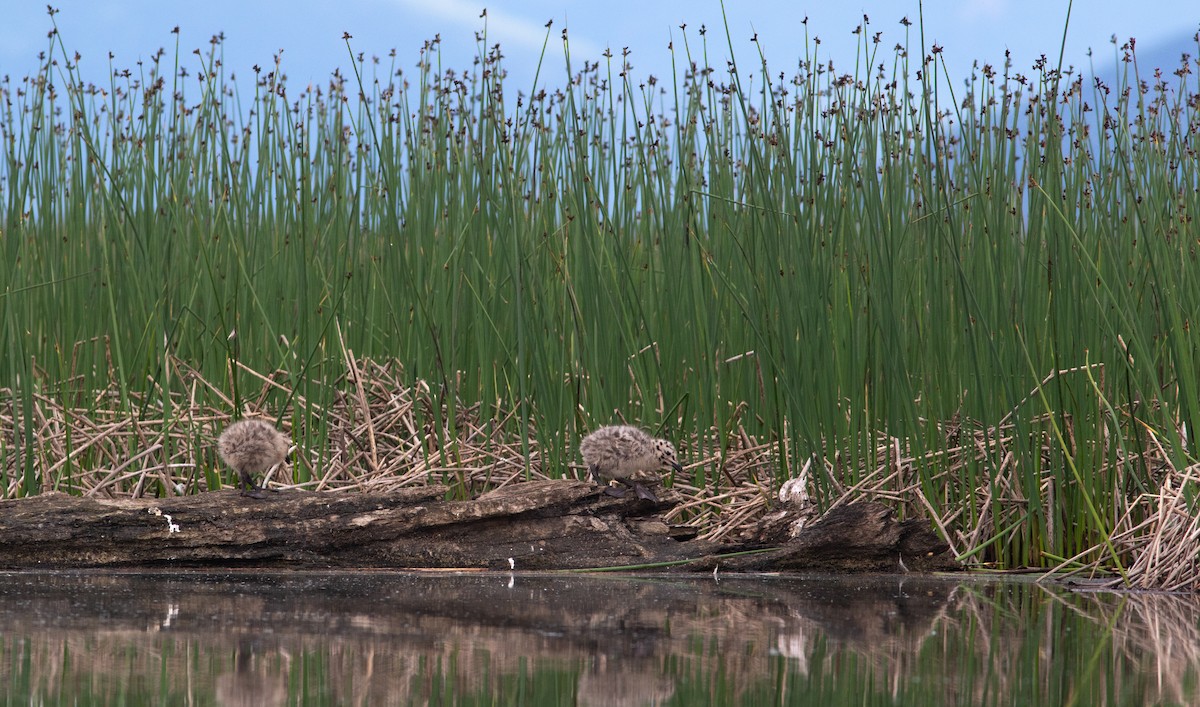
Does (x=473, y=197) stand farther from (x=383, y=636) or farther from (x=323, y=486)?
(x=383, y=636)

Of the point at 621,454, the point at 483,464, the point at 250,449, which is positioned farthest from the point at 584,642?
the point at 483,464

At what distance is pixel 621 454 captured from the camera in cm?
373

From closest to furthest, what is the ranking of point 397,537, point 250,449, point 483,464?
1. point 397,537
2. point 250,449
3. point 483,464

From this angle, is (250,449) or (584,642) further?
(250,449)

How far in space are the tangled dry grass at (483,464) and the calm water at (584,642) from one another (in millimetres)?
485

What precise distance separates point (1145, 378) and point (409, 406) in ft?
8.83

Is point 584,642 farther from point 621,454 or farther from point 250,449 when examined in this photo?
point 250,449

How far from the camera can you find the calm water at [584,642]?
6.22 ft

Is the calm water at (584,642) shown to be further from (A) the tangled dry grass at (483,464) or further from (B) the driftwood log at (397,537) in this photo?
(A) the tangled dry grass at (483,464)

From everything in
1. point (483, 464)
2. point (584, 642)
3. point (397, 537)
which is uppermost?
point (483, 464)

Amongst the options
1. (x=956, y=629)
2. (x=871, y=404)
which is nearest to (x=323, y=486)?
(x=871, y=404)

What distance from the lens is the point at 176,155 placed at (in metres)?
5.70

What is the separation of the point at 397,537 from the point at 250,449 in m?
0.57

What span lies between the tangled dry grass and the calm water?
0.49 metres
